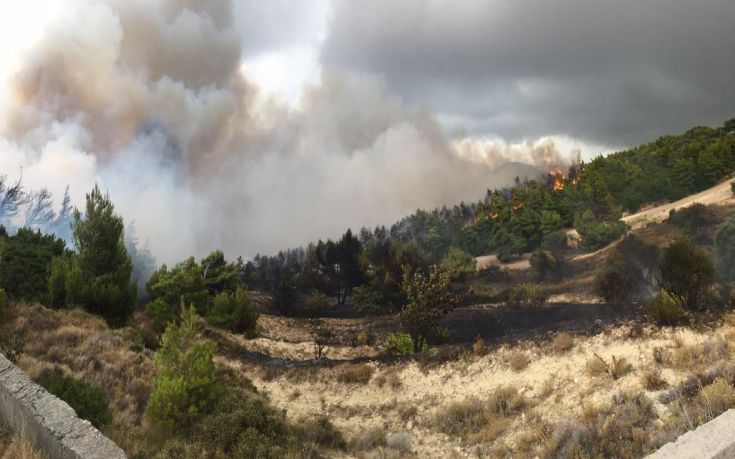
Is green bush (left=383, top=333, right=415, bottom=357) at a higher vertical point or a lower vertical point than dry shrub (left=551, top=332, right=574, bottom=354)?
lower

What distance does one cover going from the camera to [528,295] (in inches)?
992

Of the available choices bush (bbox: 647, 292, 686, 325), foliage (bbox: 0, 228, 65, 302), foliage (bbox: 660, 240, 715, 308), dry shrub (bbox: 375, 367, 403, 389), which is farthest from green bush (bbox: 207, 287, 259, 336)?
foliage (bbox: 660, 240, 715, 308)

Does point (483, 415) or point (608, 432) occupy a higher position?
point (608, 432)

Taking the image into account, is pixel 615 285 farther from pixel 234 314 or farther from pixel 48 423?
pixel 234 314

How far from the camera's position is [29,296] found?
1927cm

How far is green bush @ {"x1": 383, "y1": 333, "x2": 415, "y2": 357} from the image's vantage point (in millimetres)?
19594

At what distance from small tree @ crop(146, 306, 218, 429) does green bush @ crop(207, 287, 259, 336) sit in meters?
16.0

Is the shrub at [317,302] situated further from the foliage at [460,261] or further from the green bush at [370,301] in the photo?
the foliage at [460,261]

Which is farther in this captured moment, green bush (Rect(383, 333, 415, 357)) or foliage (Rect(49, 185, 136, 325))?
green bush (Rect(383, 333, 415, 357))

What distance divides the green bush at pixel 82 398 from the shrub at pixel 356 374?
29.6 feet

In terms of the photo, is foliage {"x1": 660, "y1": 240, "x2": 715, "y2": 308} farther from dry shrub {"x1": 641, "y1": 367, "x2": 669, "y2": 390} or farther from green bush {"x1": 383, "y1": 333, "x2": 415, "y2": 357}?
green bush {"x1": 383, "y1": 333, "x2": 415, "y2": 357}

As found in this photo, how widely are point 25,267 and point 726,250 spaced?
1226 inches

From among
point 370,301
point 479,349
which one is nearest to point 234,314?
point 370,301

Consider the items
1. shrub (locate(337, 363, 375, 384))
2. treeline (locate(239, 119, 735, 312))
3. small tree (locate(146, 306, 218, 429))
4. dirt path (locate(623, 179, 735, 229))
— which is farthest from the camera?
treeline (locate(239, 119, 735, 312))
